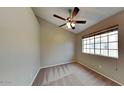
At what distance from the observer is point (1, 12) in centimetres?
129

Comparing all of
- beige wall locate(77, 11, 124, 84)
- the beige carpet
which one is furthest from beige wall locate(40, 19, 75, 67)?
beige wall locate(77, 11, 124, 84)

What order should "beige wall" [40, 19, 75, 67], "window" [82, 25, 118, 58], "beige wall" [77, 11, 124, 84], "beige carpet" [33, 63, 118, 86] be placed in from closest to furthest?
"beige wall" [77, 11, 124, 84]
"beige carpet" [33, 63, 118, 86]
"window" [82, 25, 118, 58]
"beige wall" [40, 19, 75, 67]

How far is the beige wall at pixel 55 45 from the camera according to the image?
557cm

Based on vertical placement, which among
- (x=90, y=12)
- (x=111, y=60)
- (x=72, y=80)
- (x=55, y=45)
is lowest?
(x=72, y=80)

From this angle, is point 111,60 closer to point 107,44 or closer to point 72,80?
point 107,44

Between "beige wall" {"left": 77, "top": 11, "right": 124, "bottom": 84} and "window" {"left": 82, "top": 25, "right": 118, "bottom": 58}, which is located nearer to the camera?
"beige wall" {"left": 77, "top": 11, "right": 124, "bottom": 84}

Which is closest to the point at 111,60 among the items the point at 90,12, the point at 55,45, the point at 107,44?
the point at 107,44

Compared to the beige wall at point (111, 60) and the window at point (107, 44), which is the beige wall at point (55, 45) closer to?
the window at point (107, 44)

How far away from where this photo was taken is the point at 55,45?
598 cm

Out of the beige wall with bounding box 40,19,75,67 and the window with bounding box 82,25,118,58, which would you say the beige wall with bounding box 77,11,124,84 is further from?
the beige wall with bounding box 40,19,75,67

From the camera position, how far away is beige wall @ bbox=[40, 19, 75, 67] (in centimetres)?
557

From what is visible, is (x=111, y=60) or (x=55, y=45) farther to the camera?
(x=55, y=45)
